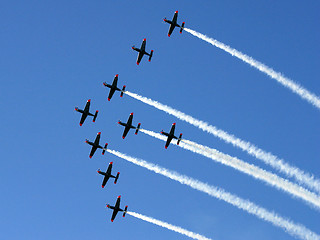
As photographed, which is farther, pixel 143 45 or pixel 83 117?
pixel 83 117

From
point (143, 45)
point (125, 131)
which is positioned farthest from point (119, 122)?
point (143, 45)

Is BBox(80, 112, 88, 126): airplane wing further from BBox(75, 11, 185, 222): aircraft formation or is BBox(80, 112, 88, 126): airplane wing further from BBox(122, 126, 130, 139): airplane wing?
BBox(122, 126, 130, 139): airplane wing

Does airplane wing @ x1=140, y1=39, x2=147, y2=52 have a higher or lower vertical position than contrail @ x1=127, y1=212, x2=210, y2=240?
higher

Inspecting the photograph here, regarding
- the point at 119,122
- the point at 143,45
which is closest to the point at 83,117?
the point at 119,122

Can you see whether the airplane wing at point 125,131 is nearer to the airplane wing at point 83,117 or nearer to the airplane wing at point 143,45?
the airplane wing at point 83,117

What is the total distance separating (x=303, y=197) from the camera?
80.2 m

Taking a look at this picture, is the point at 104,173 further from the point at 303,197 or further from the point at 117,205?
the point at 303,197

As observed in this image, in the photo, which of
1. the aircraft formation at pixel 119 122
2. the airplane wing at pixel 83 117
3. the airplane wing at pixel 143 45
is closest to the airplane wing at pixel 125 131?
the aircraft formation at pixel 119 122

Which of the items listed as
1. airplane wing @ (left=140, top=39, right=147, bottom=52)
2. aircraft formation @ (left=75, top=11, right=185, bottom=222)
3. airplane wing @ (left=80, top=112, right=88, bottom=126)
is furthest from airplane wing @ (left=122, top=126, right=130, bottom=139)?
airplane wing @ (left=140, top=39, right=147, bottom=52)

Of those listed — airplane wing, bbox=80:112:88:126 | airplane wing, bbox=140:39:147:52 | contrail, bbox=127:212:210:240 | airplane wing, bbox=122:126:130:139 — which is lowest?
contrail, bbox=127:212:210:240

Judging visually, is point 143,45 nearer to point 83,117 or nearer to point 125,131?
point 125,131

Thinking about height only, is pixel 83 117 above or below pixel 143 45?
below

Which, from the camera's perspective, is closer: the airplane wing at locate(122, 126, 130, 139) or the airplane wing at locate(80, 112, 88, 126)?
the airplane wing at locate(122, 126, 130, 139)

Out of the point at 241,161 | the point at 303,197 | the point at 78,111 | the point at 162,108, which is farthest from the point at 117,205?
the point at 303,197
